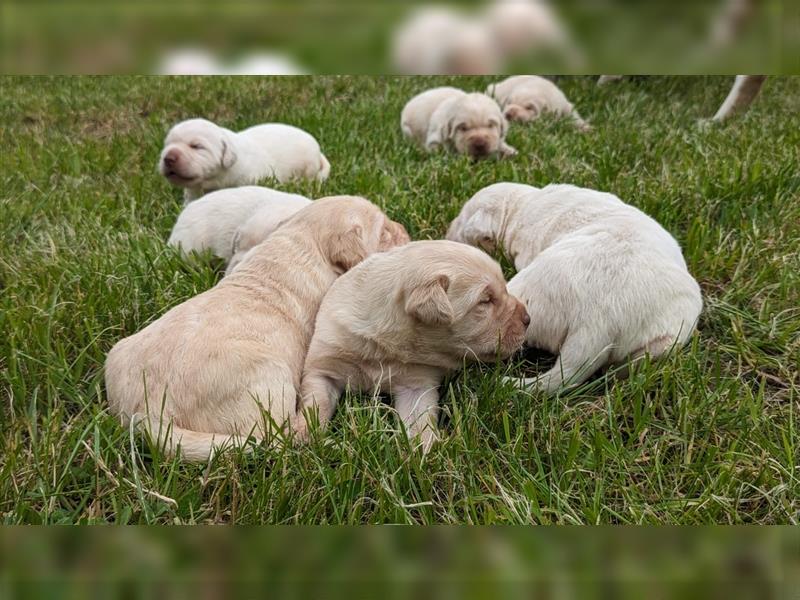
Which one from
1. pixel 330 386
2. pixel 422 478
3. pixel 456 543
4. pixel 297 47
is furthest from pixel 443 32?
pixel 330 386

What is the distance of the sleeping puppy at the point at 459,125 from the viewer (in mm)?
6336

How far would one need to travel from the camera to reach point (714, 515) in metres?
2.01

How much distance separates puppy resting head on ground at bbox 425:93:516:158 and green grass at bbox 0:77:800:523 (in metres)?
0.47

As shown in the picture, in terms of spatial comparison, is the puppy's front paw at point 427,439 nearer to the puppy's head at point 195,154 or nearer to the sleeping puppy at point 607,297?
the sleeping puppy at point 607,297

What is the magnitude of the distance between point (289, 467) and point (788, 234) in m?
3.12

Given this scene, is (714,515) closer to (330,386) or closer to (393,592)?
(330,386)

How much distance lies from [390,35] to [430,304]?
2134 mm

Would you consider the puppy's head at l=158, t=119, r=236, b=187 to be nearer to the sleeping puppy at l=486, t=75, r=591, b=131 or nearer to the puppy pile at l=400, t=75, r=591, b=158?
the puppy pile at l=400, t=75, r=591, b=158

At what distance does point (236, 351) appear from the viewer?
254 centimetres

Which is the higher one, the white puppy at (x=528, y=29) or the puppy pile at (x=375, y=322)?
the white puppy at (x=528, y=29)

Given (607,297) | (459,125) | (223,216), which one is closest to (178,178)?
(223,216)

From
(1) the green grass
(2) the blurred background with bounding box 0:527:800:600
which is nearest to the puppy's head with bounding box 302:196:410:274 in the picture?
(1) the green grass

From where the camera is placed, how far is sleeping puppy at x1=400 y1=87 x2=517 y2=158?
249 inches

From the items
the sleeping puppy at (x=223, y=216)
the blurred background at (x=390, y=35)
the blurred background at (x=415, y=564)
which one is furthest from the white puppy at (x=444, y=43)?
the sleeping puppy at (x=223, y=216)
